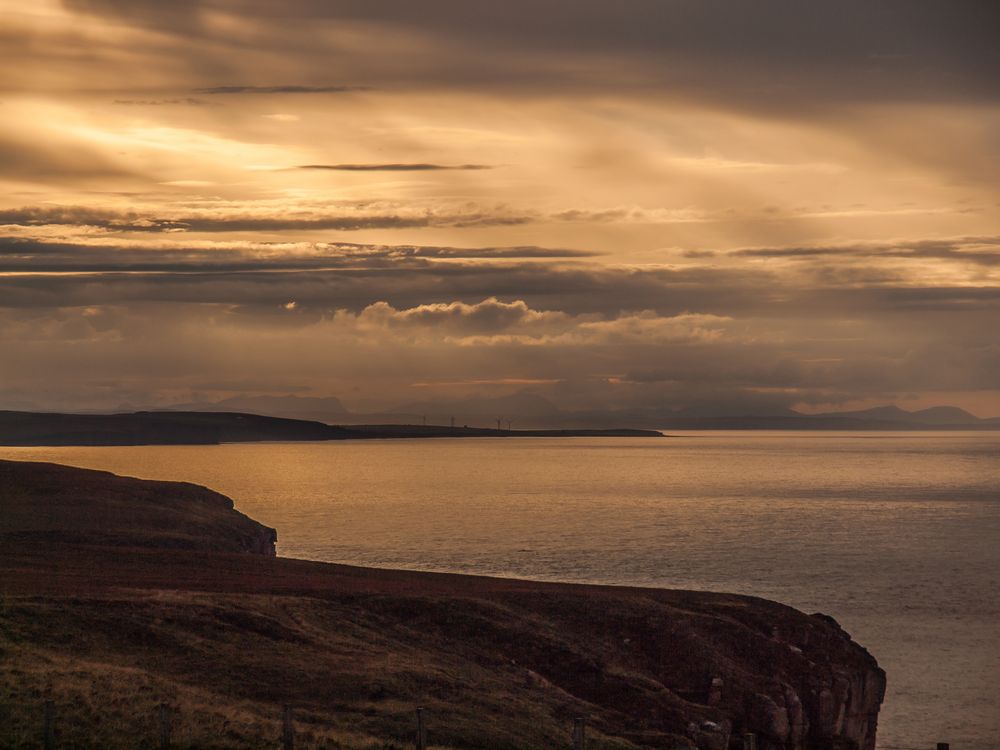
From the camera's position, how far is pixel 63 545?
7431cm

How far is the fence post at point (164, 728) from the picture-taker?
1259 inches

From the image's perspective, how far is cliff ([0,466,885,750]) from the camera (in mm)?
36562

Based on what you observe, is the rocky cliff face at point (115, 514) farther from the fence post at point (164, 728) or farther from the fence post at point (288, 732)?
the fence post at point (288, 732)

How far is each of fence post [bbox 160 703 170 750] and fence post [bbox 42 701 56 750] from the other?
9.22 ft

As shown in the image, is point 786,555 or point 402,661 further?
point 786,555

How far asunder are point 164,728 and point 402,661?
1532 centimetres

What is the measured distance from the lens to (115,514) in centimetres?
9775

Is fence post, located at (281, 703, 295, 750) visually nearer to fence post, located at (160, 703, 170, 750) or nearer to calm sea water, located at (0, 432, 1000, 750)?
fence post, located at (160, 703, 170, 750)

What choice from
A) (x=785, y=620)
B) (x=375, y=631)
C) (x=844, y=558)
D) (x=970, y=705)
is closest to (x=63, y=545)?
(x=375, y=631)

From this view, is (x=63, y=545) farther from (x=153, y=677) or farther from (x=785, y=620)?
(x=785, y=620)

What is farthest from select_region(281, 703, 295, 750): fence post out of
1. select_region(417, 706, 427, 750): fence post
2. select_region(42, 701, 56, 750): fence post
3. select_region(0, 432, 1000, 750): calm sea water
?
select_region(0, 432, 1000, 750): calm sea water

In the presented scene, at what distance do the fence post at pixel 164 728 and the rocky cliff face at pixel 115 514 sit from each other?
50030mm

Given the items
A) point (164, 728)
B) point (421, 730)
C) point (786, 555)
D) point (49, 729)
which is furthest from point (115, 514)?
point (421, 730)

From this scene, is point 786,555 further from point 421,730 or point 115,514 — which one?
point 421,730
